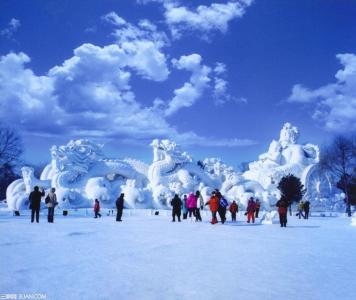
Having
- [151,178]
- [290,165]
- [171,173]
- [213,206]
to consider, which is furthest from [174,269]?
[290,165]

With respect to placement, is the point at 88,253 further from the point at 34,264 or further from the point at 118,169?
the point at 118,169

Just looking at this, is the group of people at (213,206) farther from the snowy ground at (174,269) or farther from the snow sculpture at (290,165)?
the snow sculpture at (290,165)

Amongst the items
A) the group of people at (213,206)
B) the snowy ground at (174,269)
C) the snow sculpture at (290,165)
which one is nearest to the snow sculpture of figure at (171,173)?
the snow sculpture at (290,165)

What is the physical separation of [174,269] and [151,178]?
24494mm

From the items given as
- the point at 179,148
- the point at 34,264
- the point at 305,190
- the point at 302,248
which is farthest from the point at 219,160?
the point at 34,264

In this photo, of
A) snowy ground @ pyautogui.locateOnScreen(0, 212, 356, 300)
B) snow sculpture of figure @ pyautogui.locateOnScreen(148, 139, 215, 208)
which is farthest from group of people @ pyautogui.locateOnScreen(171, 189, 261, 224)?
snow sculpture of figure @ pyautogui.locateOnScreen(148, 139, 215, 208)

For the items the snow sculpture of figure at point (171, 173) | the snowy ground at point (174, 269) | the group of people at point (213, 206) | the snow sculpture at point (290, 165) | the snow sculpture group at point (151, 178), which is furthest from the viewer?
the snow sculpture at point (290, 165)

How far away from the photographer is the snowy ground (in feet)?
14.8

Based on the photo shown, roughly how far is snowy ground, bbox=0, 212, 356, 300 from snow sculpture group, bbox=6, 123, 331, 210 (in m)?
18.0

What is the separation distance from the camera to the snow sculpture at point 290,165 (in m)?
35.3

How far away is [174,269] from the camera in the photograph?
18.7 feet

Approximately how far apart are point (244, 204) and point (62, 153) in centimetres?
1420

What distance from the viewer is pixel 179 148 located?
104 ft

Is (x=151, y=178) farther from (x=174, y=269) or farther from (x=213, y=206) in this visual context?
(x=174, y=269)
